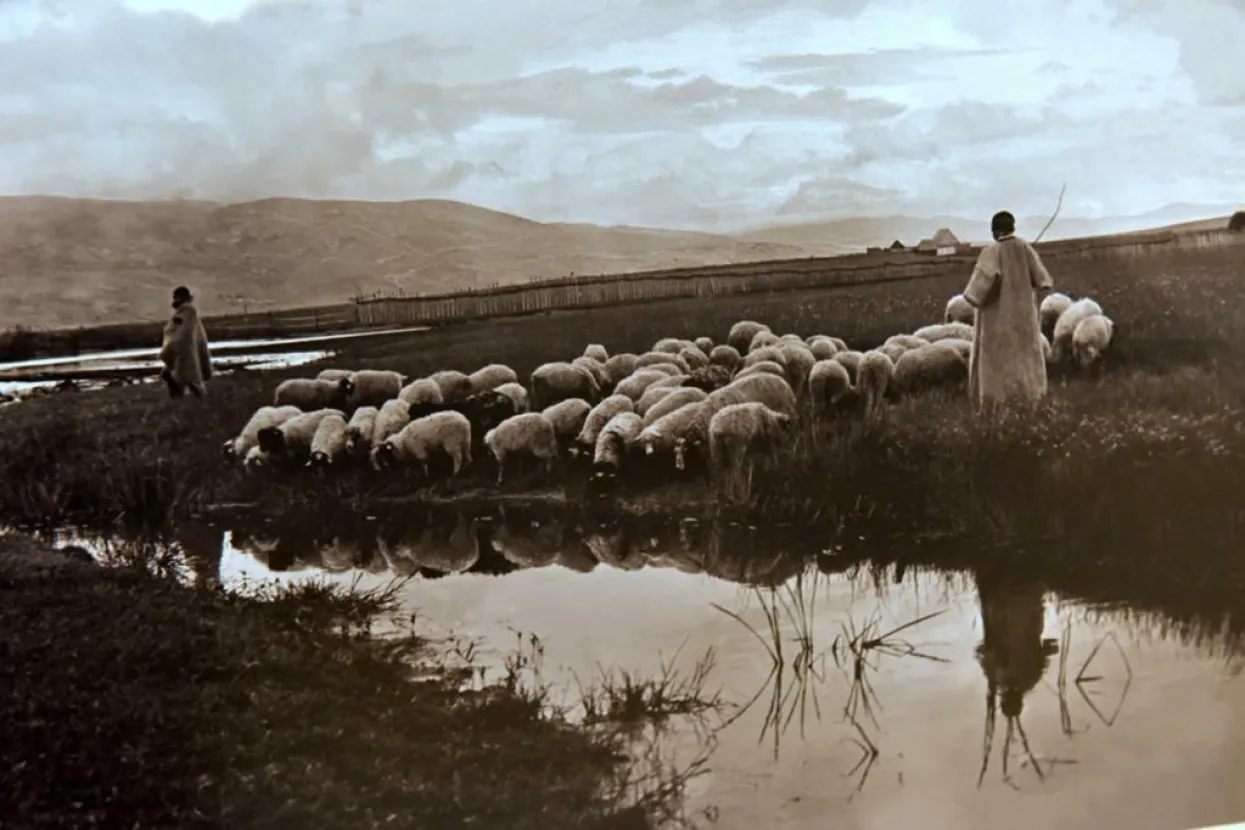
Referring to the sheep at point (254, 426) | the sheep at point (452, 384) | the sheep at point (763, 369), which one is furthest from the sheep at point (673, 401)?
the sheep at point (254, 426)

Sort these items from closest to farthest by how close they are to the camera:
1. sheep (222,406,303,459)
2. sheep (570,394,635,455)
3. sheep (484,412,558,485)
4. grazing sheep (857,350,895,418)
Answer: sheep (222,406,303,459)
sheep (484,412,558,485)
sheep (570,394,635,455)
grazing sheep (857,350,895,418)

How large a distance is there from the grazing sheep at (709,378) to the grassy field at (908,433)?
0.10 m

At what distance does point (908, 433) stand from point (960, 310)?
15.2 inches

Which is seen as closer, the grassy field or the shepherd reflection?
the grassy field

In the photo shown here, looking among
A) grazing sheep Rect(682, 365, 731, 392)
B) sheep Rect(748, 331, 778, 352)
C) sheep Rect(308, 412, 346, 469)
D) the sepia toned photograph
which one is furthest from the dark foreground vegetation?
sheep Rect(748, 331, 778, 352)

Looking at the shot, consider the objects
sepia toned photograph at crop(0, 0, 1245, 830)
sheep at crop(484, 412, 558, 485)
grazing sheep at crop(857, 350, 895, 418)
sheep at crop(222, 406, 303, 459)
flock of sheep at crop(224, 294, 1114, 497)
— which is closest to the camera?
sepia toned photograph at crop(0, 0, 1245, 830)

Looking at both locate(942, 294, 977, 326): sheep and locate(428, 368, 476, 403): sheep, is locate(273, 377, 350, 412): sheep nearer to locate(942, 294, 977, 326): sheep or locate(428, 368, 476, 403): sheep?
locate(428, 368, 476, 403): sheep

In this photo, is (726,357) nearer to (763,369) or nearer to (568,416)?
(763,369)

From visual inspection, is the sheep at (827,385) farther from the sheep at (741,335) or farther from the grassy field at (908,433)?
the sheep at (741,335)

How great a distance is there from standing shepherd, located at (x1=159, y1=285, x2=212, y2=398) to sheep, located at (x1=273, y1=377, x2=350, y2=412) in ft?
0.56

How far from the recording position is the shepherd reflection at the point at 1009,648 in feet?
8.61

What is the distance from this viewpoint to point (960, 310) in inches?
121

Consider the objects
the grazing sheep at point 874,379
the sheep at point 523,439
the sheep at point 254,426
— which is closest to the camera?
the sheep at point 254,426

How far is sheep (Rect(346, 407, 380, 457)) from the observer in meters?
2.75
